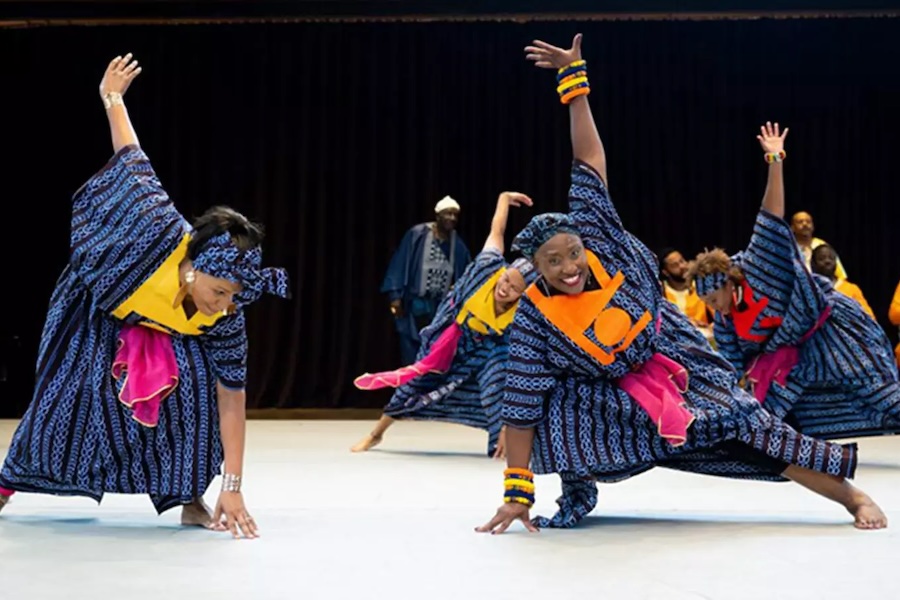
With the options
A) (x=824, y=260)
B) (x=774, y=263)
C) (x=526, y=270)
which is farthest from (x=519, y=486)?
(x=824, y=260)

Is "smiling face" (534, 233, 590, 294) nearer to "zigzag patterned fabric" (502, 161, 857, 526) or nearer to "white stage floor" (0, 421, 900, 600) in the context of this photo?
"zigzag patterned fabric" (502, 161, 857, 526)

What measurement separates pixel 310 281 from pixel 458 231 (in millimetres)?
1027

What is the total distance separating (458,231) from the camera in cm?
912

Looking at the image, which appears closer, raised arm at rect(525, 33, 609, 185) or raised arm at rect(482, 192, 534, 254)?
raised arm at rect(525, 33, 609, 185)

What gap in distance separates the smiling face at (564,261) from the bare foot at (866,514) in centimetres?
84

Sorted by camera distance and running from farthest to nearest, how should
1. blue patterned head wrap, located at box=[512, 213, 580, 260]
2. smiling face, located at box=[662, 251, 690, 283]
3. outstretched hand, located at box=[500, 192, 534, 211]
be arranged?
smiling face, located at box=[662, 251, 690, 283] < outstretched hand, located at box=[500, 192, 534, 211] < blue patterned head wrap, located at box=[512, 213, 580, 260]

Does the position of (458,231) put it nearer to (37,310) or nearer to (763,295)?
(37,310)

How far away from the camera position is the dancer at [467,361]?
5.25m

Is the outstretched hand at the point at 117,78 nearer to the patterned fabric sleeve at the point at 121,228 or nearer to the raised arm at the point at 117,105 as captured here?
the raised arm at the point at 117,105

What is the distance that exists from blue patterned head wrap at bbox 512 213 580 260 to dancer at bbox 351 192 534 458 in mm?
1862

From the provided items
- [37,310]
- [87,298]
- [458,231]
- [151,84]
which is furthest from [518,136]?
[87,298]

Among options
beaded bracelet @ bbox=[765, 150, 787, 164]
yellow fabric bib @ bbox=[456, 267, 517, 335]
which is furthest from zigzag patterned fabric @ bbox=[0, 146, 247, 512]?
yellow fabric bib @ bbox=[456, 267, 517, 335]

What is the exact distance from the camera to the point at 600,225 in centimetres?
328

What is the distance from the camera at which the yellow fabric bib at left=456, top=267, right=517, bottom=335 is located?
5.22m
